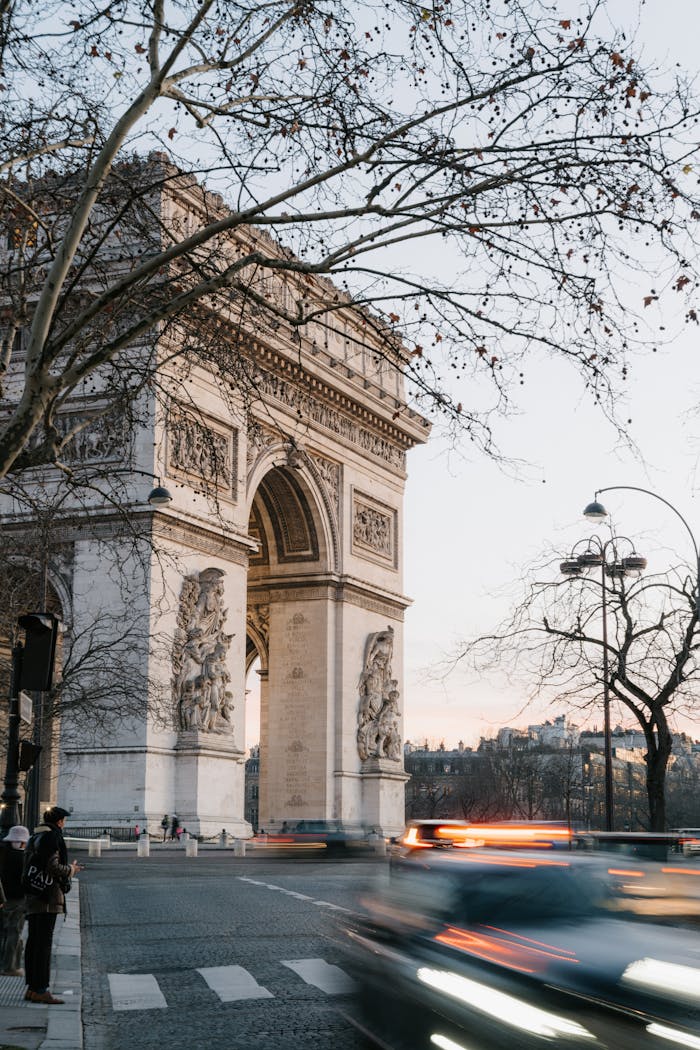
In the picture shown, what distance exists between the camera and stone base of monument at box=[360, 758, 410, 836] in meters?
41.0

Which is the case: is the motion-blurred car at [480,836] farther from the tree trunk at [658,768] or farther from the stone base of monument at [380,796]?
the stone base of monument at [380,796]

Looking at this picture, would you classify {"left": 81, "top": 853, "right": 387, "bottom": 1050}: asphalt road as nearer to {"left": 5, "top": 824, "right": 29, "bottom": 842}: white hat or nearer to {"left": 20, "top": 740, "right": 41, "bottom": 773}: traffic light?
{"left": 5, "top": 824, "right": 29, "bottom": 842}: white hat

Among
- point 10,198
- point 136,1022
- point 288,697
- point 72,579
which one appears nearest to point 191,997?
point 136,1022

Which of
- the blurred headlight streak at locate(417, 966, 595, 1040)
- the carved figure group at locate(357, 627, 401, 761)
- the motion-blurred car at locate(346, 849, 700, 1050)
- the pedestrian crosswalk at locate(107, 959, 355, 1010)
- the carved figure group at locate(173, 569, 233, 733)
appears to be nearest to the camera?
the motion-blurred car at locate(346, 849, 700, 1050)

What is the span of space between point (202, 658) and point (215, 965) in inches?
872

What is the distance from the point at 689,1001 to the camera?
4.10m

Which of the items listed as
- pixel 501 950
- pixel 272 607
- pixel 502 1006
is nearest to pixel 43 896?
pixel 501 950

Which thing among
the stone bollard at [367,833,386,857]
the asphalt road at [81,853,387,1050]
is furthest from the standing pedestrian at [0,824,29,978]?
the stone bollard at [367,833,386,857]

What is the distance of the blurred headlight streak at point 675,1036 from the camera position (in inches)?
157

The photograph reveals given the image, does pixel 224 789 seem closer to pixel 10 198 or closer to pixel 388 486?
pixel 388 486

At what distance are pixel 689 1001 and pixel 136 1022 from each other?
239 inches

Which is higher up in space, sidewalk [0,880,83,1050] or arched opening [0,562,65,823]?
arched opening [0,562,65,823]

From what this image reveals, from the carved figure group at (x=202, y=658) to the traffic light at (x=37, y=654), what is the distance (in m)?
22.2

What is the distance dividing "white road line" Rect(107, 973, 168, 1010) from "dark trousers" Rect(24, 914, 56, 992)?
532 millimetres
